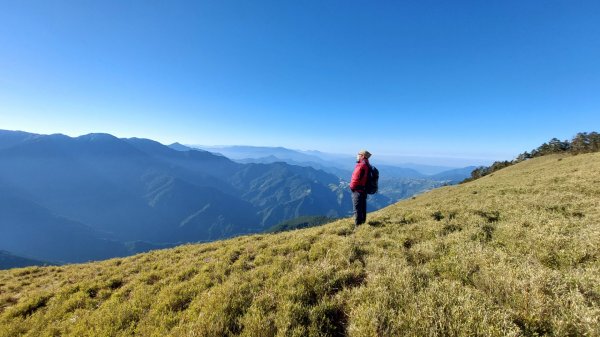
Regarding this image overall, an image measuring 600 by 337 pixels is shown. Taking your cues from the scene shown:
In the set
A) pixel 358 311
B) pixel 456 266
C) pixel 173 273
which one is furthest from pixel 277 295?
pixel 173 273

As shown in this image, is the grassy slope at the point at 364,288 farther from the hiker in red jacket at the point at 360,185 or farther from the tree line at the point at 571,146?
the tree line at the point at 571,146

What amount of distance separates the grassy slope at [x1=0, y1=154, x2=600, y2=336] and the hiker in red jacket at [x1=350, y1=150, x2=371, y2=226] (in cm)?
151

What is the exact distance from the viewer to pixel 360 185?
11828 millimetres

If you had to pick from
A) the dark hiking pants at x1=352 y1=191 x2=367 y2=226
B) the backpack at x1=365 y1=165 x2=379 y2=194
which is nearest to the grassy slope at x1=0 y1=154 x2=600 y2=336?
the dark hiking pants at x1=352 y1=191 x2=367 y2=226

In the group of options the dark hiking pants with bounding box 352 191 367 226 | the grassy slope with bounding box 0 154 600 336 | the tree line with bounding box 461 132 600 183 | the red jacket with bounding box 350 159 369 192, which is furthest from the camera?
the tree line with bounding box 461 132 600 183

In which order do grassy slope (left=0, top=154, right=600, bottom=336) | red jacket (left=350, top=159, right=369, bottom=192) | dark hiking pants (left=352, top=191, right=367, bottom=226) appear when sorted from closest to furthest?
1. grassy slope (left=0, top=154, right=600, bottom=336)
2. red jacket (left=350, top=159, right=369, bottom=192)
3. dark hiking pants (left=352, top=191, right=367, bottom=226)

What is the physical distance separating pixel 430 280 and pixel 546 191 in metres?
16.8

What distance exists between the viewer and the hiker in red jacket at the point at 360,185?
11.8 metres

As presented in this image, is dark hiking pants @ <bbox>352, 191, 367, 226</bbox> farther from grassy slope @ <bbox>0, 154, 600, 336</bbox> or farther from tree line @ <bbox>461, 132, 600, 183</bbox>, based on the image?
tree line @ <bbox>461, 132, 600, 183</bbox>

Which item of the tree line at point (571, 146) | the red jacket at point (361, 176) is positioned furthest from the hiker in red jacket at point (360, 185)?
the tree line at point (571, 146)

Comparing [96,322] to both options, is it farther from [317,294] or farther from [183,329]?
[317,294]

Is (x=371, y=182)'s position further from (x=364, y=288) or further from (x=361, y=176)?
(x=364, y=288)

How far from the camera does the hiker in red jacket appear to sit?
11.8 metres

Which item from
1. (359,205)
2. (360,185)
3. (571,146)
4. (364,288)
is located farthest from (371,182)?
(571,146)
